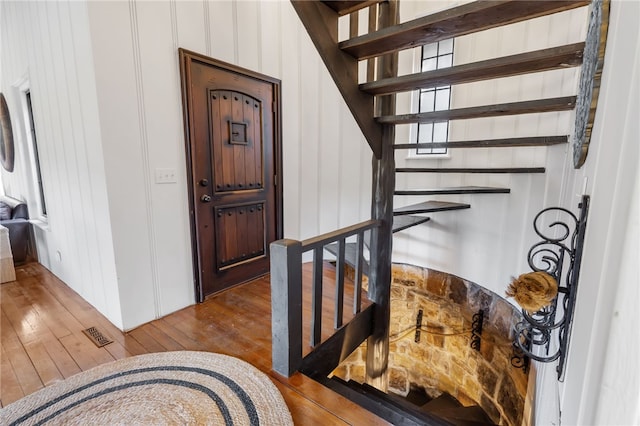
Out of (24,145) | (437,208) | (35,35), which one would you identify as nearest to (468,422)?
(437,208)

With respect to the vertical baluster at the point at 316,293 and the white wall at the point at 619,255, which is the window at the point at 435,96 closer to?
the vertical baluster at the point at 316,293

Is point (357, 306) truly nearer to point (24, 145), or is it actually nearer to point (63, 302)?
point (63, 302)

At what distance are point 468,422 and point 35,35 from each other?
501 centimetres

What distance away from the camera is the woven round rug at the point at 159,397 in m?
1.24

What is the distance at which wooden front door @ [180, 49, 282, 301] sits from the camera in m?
2.19

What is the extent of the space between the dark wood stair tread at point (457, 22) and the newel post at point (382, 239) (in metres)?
0.52

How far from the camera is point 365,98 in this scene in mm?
1750

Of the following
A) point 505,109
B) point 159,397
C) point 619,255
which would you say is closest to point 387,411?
point 159,397

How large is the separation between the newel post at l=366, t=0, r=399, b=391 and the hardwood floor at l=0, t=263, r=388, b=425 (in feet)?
1.09

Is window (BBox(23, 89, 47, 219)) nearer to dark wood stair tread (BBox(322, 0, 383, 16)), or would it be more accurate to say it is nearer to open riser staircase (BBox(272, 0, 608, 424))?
open riser staircase (BBox(272, 0, 608, 424))

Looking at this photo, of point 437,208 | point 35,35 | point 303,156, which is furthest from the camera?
point 303,156

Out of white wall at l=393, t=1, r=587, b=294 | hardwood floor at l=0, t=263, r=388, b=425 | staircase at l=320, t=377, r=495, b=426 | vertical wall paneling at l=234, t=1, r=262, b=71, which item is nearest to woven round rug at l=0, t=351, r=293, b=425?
hardwood floor at l=0, t=263, r=388, b=425

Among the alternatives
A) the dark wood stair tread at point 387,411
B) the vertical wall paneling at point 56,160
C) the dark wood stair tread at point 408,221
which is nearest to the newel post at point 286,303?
the dark wood stair tread at point 387,411

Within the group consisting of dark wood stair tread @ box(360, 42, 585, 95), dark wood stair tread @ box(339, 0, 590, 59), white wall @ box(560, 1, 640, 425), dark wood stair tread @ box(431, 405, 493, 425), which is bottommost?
dark wood stair tread @ box(431, 405, 493, 425)
